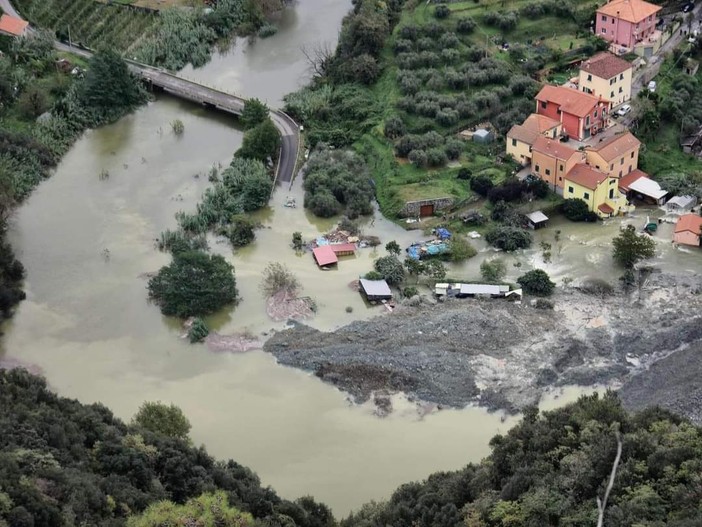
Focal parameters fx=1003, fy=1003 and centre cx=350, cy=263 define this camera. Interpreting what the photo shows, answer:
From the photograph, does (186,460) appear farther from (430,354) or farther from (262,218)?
(262,218)

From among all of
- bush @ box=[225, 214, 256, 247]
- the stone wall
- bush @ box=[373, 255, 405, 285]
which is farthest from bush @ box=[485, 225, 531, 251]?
bush @ box=[225, 214, 256, 247]

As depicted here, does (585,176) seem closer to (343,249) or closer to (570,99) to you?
(570,99)

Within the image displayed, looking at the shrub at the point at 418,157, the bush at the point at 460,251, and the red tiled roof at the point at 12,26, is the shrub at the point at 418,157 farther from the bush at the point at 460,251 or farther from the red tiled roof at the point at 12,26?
the red tiled roof at the point at 12,26

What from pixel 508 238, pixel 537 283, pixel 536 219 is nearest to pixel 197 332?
pixel 537 283

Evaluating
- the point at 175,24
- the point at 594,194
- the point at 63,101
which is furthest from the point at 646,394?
the point at 175,24

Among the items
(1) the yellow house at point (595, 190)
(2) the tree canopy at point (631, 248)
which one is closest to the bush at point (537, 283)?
(2) the tree canopy at point (631, 248)
